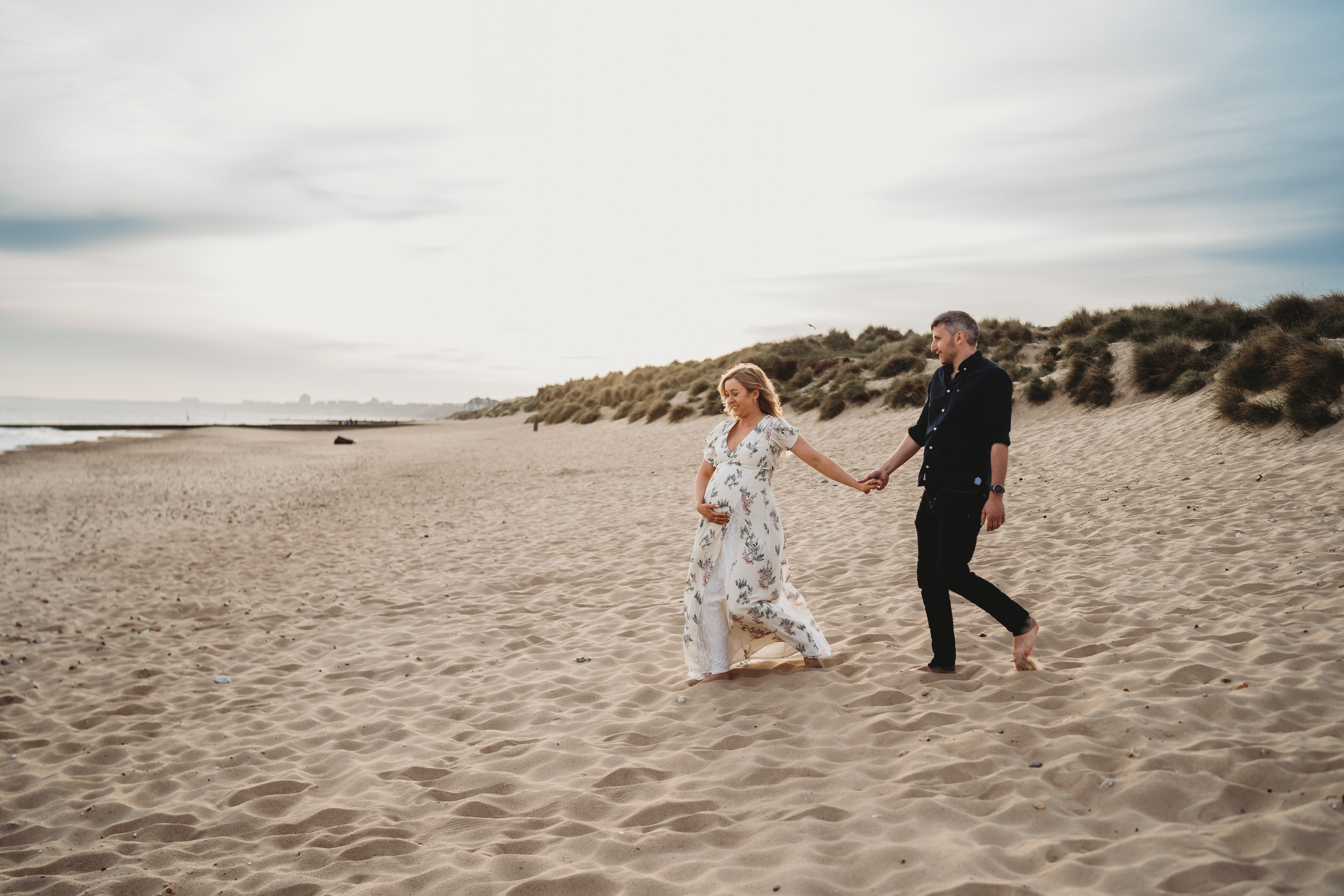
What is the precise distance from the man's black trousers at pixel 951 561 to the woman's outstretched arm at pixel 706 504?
1.20m

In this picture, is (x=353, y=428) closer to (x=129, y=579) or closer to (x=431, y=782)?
(x=129, y=579)

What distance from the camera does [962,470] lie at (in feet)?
14.1

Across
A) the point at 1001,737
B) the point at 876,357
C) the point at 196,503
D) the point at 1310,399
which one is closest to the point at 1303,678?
the point at 1001,737

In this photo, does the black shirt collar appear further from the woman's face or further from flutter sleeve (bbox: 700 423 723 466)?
flutter sleeve (bbox: 700 423 723 466)

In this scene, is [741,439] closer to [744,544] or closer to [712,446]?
[712,446]

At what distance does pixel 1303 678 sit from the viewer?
4215 mm

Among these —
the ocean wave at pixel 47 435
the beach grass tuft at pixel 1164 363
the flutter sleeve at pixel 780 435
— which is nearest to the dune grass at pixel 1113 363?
the beach grass tuft at pixel 1164 363

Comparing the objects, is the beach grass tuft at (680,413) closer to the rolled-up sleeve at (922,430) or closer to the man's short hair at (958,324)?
the rolled-up sleeve at (922,430)

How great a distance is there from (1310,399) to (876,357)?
1447cm

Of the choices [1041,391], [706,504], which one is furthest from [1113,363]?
A: [706,504]

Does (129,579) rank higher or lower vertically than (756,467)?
lower

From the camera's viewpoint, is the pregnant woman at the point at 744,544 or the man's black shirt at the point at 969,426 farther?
the pregnant woman at the point at 744,544

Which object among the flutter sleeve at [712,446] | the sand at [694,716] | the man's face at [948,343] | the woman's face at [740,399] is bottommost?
the sand at [694,716]

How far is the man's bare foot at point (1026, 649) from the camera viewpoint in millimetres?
4602
